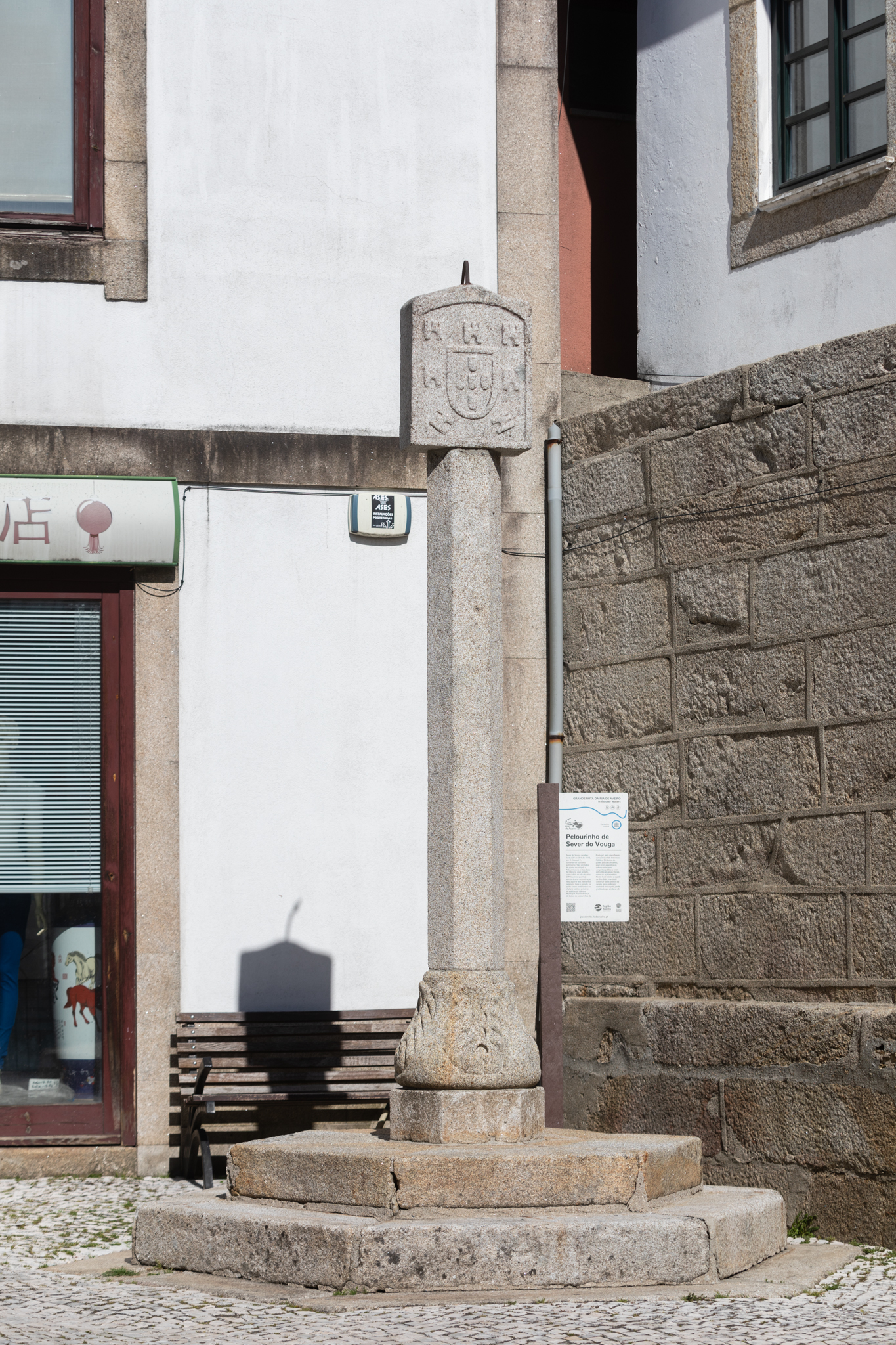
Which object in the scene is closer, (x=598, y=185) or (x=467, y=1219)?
(x=467, y=1219)

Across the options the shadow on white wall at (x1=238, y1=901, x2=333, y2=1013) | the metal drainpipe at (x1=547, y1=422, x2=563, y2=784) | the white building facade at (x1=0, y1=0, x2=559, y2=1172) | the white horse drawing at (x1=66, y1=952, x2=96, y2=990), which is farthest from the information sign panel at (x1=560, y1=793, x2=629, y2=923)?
the white horse drawing at (x1=66, y1=952, x2=96, y2=990)

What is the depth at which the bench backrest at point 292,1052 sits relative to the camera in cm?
759

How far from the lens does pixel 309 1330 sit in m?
4.82

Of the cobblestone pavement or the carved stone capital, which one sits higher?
the carved stone capital

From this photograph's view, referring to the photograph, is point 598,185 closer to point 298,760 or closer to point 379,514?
point 379,514

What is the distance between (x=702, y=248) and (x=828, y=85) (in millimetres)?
948

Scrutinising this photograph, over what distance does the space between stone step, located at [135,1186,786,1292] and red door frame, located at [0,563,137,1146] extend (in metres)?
2.40

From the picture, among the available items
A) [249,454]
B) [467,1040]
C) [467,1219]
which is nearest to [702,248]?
[249,454]

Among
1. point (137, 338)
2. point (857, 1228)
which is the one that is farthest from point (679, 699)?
point (137, 338)

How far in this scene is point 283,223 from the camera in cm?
838

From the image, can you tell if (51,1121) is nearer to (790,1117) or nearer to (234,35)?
(790,1117)

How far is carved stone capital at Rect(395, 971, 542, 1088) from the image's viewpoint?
5.96 meters

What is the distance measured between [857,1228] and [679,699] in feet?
7.29

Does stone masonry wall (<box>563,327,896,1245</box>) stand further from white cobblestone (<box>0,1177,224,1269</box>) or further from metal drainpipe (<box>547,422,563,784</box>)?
white cobblestone (<box>0,1177,224,1269</box>)
